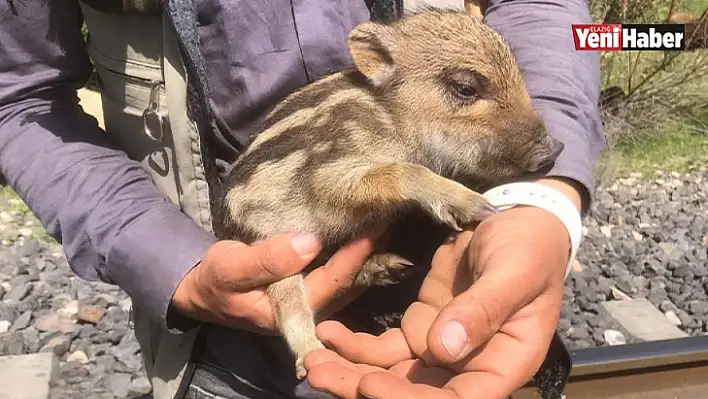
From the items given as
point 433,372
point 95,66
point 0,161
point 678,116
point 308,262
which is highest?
point 95,66

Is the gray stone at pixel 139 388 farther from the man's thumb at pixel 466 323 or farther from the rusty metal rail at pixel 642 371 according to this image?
the man's thumb at pixel 466 323

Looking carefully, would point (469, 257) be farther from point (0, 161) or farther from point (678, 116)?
point (678, 116)

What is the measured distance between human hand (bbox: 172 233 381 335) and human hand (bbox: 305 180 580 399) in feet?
0.46

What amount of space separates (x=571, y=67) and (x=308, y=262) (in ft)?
2.56

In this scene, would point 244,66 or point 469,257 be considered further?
point 244,66

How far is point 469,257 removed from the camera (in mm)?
1920

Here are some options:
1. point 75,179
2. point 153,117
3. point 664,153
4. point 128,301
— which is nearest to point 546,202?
point 153,117

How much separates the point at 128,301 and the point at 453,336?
10.3 feet

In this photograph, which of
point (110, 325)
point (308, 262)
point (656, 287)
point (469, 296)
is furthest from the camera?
point (656, 287)

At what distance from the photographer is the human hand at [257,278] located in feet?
6.37

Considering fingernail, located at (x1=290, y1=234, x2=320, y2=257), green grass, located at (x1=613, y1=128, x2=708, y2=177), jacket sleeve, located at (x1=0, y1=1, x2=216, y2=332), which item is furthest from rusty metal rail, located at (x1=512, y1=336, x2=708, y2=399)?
green grass, located at (x1=613, y1=128, x2=708, y2=177)

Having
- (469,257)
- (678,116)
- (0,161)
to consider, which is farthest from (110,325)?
(678,116)

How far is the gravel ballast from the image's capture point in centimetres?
407

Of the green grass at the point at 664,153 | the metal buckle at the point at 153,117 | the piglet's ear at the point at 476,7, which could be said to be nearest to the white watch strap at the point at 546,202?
the piglet's ear at the point at 476,7
